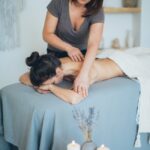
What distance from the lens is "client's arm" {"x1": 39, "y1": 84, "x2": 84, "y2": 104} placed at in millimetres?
1501

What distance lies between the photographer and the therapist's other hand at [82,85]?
1565 millimetres

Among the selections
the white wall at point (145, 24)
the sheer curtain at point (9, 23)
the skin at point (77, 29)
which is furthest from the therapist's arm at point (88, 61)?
the white wall at point (145, 24)

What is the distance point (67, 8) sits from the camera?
72.6 inches

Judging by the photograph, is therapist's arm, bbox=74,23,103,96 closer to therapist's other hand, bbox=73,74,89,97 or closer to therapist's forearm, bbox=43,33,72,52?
therapist's other hand, bbox=73,74,89,97

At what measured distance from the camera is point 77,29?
6.16ft

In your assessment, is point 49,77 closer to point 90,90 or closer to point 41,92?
point 41,92

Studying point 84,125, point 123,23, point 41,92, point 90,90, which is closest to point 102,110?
point 90,90

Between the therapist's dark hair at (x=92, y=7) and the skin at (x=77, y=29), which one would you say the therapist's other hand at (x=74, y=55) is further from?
the therapist's dark hair at (x=92, y=7)

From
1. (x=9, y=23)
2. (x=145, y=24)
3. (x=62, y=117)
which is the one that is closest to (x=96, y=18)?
(x=62, y=117)

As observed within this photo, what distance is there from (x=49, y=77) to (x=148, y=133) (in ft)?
2.80

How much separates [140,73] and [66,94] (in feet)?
2.11

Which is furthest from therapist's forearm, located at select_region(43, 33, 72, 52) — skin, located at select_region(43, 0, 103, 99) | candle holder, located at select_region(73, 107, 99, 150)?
candle holder, located at select_region(73, 107, 99, 150)

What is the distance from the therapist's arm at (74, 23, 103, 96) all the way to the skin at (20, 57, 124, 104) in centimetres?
4

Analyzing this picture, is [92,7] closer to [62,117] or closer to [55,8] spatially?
[55,8]
